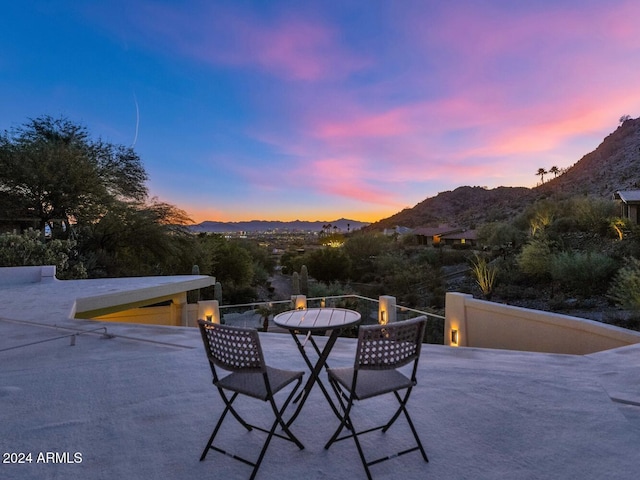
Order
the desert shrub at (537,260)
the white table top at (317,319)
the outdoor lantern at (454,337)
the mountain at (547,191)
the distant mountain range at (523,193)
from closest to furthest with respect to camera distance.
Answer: the white table top at (317,319), the outdoor lantern at (454,337), the desert shrub at (537,260), the distant mountain range at (523,193), the mountain at (547,191)

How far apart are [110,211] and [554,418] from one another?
16740 mm

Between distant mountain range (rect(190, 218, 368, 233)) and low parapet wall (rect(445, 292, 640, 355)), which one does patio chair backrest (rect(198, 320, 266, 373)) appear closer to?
low parapet wall (rect(445, 292, 640, 355))

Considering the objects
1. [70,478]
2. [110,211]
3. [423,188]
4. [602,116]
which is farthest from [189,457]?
[423,188]

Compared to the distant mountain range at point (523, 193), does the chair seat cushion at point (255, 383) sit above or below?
below

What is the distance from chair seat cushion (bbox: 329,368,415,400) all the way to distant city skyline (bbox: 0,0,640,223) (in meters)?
10.8

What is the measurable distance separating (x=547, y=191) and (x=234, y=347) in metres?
49.7

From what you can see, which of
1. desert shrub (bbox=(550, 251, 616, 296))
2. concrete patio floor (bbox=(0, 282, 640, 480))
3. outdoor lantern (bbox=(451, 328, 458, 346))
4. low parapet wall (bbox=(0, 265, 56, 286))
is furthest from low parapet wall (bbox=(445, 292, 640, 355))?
low parapet wall (bbox=(0, 265, 56, 286))

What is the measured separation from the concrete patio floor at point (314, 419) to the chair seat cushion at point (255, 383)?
409mm

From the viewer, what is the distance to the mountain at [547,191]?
37531 mm

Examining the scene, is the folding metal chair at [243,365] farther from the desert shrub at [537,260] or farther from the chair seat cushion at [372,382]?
the desert shrub at [537,260]

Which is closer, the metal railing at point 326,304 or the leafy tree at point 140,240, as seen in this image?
the metal railing at point 326,304

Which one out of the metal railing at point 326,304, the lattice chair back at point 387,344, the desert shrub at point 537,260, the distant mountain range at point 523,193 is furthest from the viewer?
the distant mountain range at point 523,193

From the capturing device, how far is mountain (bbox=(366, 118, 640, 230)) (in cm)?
3753

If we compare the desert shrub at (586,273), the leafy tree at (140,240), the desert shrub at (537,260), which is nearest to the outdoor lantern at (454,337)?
the desert shrub at (586,273)
